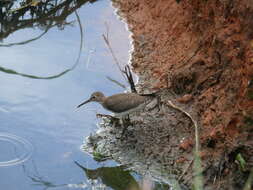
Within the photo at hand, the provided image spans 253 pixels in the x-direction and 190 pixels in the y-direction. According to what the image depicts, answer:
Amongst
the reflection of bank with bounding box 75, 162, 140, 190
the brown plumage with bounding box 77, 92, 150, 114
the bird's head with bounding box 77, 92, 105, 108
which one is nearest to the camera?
the reflection of bank with bounding box 75, 162, 140, 190

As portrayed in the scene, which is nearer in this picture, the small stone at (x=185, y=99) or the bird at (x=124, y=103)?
the bird at (x=124, y=103)

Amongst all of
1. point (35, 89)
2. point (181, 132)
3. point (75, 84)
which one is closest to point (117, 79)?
point (75, 84)

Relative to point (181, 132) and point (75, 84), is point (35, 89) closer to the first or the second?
point (75, 84)

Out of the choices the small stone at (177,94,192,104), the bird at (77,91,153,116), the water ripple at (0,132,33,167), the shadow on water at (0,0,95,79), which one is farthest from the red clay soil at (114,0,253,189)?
the water ripple at (0,132,33,167)

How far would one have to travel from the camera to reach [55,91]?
7.83m

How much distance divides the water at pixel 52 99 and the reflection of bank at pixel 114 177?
8cm

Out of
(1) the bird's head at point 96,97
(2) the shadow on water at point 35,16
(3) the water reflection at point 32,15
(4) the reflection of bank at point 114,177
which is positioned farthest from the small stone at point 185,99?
(3) the water reflection at point 32,15

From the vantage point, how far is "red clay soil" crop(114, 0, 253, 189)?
20.3ft

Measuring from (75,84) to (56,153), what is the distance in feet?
5.44

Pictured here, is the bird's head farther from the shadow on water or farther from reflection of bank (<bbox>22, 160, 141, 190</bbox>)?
the shadow on water

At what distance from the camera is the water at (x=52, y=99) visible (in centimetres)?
632

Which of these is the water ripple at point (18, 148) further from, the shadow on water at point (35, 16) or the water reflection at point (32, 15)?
the water reflection at point (32, 15)

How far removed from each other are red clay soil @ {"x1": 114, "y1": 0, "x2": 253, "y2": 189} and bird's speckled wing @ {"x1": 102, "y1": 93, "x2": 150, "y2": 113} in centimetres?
67

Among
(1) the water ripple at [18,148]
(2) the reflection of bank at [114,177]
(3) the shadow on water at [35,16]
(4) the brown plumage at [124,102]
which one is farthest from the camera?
(3) the shadow on water at [35,16]
